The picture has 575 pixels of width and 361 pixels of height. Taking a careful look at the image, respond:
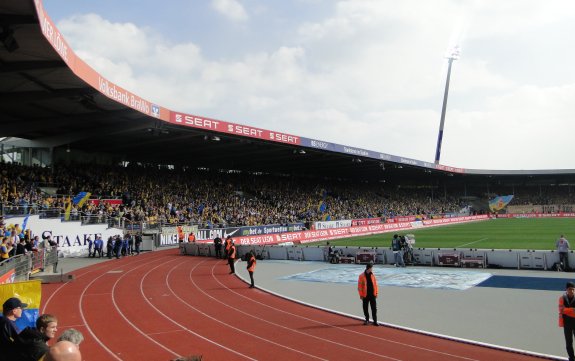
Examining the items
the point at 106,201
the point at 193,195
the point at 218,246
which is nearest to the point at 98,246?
the point at 106,201

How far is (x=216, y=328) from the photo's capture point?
10.6 m

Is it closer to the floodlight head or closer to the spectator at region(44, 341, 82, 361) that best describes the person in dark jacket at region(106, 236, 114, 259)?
the spectator at region(44, 341, 82, 361)

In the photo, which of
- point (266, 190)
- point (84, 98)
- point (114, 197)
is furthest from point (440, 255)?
point (266, 190)

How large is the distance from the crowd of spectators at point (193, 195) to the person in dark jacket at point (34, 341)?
20.3 m

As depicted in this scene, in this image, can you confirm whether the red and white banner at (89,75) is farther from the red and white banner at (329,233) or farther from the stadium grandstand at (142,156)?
the red and white banner at (329,233)

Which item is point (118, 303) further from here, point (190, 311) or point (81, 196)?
point (81, 196)

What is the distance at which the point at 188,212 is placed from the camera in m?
35.2

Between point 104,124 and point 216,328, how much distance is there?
23.5 meters

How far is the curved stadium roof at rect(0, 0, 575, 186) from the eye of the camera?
16.4 metres

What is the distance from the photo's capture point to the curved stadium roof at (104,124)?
53.7ft

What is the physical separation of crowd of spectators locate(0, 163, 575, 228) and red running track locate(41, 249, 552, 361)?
11.1 metres

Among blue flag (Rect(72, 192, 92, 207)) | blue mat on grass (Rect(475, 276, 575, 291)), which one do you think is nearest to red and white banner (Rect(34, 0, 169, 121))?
blue flag (Rect(72, 192, 92, 207))

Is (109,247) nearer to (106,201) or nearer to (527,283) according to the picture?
(106,201)

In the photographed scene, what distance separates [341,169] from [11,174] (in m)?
41.6
